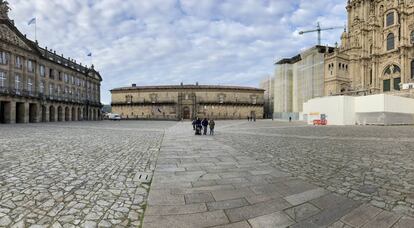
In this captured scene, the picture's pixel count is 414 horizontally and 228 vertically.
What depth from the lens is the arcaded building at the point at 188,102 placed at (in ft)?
227

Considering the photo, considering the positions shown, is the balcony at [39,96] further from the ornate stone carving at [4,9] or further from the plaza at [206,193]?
the plaza at [206,193]

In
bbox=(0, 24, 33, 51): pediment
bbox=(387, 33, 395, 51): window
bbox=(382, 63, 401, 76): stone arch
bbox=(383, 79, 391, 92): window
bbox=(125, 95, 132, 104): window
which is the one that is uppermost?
bbox=(387, 33, 395, 51): window

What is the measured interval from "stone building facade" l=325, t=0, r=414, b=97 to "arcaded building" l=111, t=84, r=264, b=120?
25306mm

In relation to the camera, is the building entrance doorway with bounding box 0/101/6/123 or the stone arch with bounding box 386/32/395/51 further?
the stone arch with bounding box 386/32/395/51

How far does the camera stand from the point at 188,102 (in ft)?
226

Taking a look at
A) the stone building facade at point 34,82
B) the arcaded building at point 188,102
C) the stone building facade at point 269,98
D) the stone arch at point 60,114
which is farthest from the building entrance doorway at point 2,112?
the stone building facade at point 269,98

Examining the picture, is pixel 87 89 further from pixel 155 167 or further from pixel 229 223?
pixel 229 223

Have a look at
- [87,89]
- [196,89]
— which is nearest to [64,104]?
[87,89]

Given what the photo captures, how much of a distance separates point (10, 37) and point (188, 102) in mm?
42278

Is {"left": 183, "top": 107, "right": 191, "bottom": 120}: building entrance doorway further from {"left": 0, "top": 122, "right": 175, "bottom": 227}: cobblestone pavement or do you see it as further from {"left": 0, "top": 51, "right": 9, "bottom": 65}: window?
{"left": 0, "top": 122, "right": 175, "bottom": 227}: cobblestone pavement

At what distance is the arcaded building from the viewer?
227 ft

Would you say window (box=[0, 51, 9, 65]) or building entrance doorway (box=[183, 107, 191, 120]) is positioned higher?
window (box=[0, 51, 9, 65])

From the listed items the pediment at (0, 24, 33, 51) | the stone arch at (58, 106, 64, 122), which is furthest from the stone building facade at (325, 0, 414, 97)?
the pediment at (0, 24, 33, 51)

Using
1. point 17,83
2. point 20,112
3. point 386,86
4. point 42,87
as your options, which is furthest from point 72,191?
point 386,86
